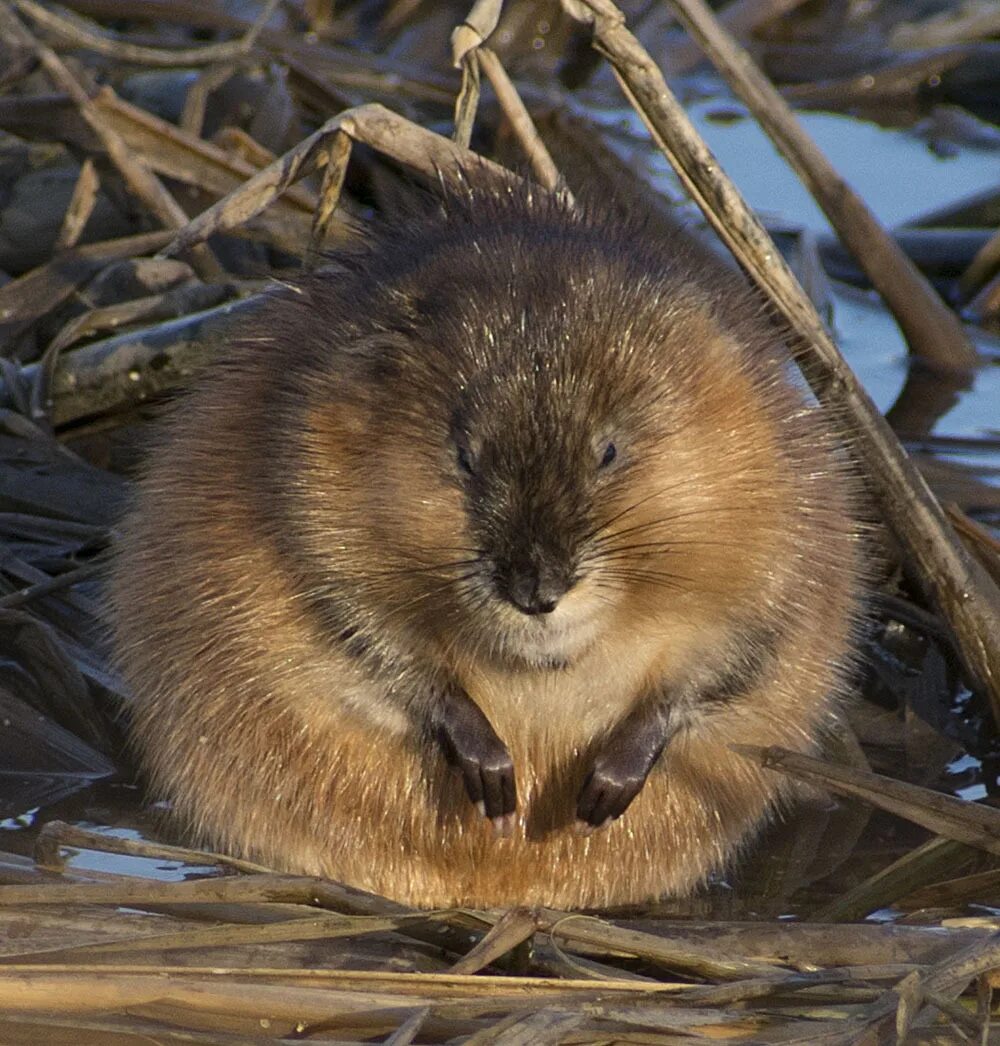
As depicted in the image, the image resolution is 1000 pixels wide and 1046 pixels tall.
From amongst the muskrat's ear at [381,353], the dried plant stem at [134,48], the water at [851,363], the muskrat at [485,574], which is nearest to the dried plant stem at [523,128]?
the muskrat at [485,574]

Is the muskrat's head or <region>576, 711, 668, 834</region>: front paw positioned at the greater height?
the muskrat's head

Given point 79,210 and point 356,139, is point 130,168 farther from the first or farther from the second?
point 356,139

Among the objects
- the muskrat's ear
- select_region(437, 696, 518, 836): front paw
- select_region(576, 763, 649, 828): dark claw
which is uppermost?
the muskrat's ear

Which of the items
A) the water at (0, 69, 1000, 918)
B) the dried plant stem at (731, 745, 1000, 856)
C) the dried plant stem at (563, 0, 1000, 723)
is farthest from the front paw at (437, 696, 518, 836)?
the dried plant stem at (563, 0, 1000, 723)

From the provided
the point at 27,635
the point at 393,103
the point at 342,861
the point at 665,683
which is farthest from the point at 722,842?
the point at 393,103

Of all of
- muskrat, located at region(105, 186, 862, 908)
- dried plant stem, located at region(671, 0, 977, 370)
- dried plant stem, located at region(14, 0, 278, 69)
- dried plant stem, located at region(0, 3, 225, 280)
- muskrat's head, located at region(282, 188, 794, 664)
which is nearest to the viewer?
muskrat's head, located at region(282, 188, 794, 664)

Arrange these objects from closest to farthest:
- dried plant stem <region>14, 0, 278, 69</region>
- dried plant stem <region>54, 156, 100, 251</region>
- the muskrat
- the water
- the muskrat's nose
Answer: the muskrat's nose < the muskrat < the water < dried plant stem <region>54, 156, 100, 251</region> < dried plant stem <region>14, 0, 278, 69</region>

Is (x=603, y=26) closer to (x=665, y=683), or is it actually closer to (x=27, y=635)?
(x=665, y=683)

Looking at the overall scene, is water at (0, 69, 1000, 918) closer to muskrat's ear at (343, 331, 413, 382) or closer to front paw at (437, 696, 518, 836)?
front paw at (437, 696, 518, 836)

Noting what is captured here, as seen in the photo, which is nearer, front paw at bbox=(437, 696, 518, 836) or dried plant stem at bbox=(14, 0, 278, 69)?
front paw at bbox=(437, 696, 518, 836)
